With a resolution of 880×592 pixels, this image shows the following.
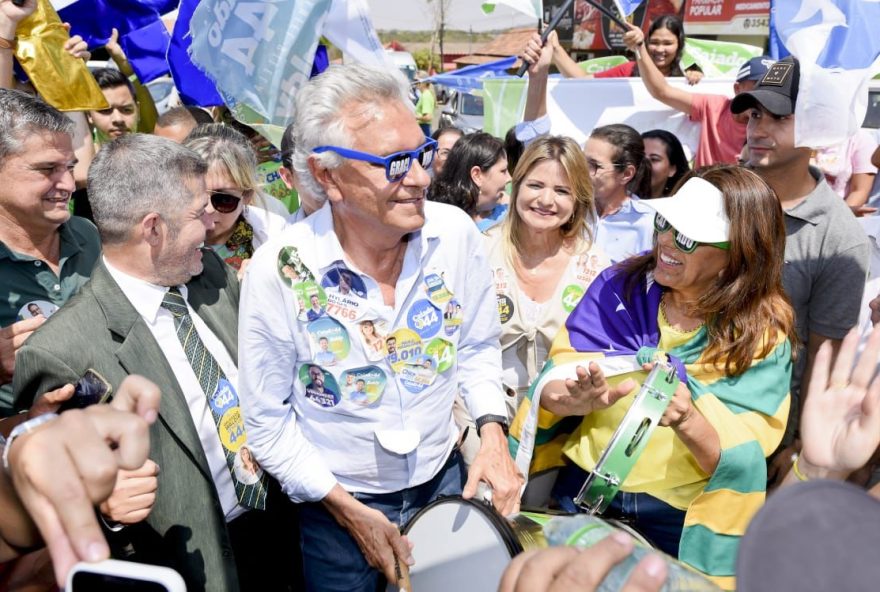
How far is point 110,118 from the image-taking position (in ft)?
16.1

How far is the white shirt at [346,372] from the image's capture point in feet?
6.35

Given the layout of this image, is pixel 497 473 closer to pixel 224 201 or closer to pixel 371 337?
pixel 371 337

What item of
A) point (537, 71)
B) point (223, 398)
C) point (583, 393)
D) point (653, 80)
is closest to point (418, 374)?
point (583, 393)

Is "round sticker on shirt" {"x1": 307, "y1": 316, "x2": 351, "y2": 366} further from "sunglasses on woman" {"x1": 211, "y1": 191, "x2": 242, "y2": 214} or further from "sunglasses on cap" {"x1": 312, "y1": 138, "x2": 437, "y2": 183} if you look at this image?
"sunglasses on woman" {"x1": 211, "y1": 191, "x2": 242, "y2": 214}

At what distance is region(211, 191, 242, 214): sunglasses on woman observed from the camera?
300 cm

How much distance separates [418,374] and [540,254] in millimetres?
1214

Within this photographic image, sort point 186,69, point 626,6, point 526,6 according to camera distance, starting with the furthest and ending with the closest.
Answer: point 526,6, point 626,6, point 186,69

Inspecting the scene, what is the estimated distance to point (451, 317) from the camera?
2160 mm

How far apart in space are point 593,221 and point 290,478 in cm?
196

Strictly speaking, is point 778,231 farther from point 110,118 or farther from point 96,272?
point 110,118

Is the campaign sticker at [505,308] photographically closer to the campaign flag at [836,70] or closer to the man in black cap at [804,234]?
the man in black cap at [804,234]

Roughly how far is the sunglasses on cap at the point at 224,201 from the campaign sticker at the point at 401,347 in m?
1.44

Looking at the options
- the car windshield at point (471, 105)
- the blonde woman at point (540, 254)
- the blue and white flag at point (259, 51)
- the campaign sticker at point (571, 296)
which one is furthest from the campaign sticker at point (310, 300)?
the car windshield at point (471, 105)

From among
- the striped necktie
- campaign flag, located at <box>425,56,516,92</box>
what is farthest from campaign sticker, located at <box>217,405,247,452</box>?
campaign flag, located at <box>425,56,516,92</box>
